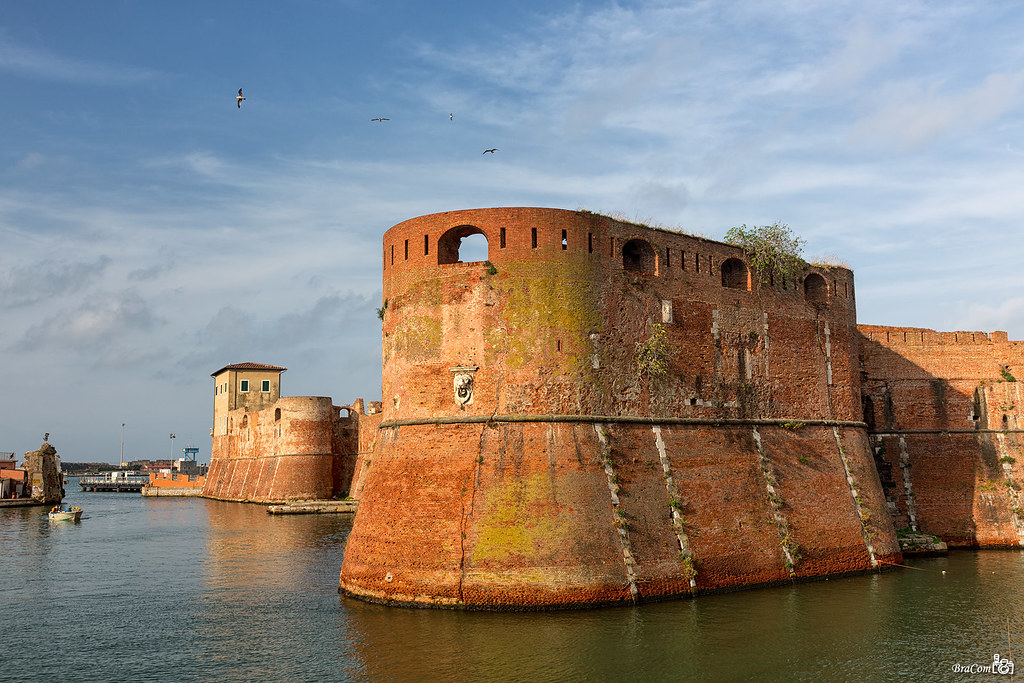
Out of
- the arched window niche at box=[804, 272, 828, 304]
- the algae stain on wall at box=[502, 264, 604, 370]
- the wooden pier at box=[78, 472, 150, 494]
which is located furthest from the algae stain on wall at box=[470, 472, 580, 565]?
the wooden pier at box=[78, 472, 150, 494]

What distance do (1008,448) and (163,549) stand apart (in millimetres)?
33993

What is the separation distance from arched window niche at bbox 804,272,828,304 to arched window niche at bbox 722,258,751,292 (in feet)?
11.0

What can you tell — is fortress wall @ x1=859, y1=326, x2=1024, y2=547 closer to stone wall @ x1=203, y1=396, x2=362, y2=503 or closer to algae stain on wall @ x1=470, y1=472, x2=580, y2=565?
algae stain on wall @ x1=470, y1=472, x2=580, y2=565

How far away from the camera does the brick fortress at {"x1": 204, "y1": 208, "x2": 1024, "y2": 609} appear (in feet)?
65.4

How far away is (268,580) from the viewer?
26.5 meters

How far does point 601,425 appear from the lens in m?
21.6

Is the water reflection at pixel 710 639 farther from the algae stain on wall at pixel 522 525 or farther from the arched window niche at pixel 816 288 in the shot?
the arched window niche at pixel 816 288

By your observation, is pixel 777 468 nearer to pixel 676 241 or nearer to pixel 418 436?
pixel 676 241

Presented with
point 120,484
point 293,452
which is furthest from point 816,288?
point 120,484

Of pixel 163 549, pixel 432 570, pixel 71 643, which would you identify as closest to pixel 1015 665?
pixel 432 570

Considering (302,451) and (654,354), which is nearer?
(654,354)

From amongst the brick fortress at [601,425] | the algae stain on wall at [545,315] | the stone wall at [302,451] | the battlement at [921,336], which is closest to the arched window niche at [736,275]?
the brick fortress at [601,425]

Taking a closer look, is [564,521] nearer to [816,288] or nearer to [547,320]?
[547,320]

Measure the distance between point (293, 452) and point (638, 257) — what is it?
138ft
